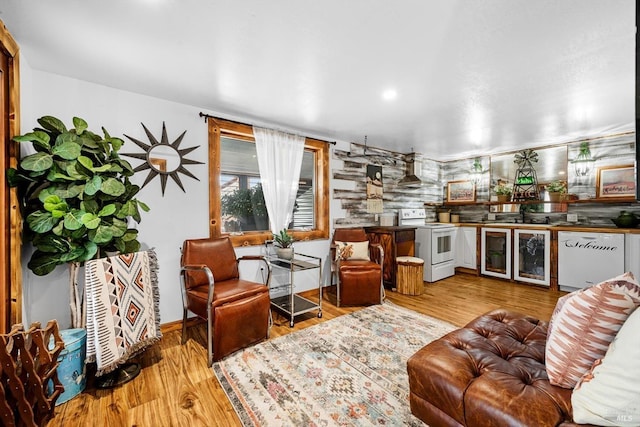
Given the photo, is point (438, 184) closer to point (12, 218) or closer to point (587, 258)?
point (587, 258)

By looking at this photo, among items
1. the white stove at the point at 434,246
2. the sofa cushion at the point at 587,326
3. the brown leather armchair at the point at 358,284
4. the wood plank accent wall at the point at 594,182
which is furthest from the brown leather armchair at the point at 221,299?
the wood plank accent wall at the point at 594,182

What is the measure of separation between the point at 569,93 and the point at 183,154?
367 cm

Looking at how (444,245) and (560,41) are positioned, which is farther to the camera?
(444,245)

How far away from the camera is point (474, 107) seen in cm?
280

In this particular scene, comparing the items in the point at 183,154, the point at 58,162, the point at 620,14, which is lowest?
the point at 58,162

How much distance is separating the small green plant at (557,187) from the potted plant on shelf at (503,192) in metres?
0.53

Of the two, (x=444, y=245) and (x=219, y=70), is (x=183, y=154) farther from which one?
(x=444, y=245)

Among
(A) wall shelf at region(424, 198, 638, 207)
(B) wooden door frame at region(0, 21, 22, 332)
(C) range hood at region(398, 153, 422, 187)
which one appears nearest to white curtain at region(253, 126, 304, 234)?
(B) wooden door frame at region(0, 21, 22, 332)

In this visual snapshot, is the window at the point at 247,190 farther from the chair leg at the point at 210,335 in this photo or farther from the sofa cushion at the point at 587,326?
the sofa cushion at the point at 587,326

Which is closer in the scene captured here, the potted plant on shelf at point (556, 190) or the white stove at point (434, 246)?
the potted plant on shelf at point (556, 190)

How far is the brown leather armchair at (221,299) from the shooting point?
207cm

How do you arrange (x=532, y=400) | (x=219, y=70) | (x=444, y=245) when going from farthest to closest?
(x=444, y=245) < (x=219, y=70) < (x=532, y=400)

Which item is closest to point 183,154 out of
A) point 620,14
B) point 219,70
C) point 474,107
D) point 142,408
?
point 219,70

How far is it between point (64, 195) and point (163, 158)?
100 centimetres
